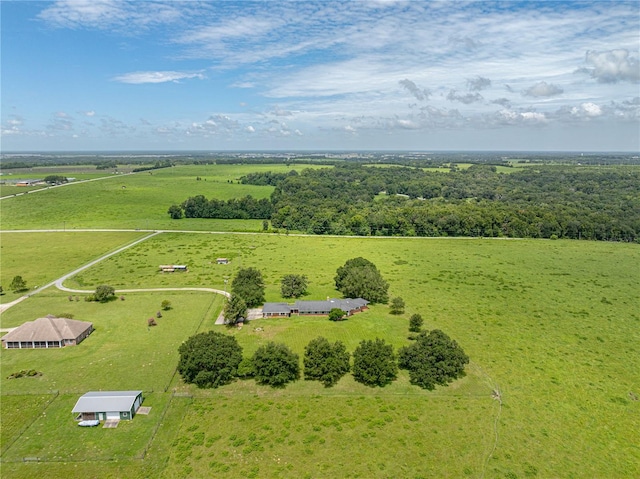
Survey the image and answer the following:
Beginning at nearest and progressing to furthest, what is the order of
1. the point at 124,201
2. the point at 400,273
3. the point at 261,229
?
1. the point at 400,273
2. the point at 261,229
3. the point at 124,201

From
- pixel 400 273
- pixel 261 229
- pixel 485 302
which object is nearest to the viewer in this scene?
pixel 485 302

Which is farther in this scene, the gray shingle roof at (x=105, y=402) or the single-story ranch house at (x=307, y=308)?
the single-story ranch house at (x=307, y=308)

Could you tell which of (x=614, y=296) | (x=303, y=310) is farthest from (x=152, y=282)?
(x=614, y=296)

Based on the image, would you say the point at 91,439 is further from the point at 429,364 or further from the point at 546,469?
the point at 546,469

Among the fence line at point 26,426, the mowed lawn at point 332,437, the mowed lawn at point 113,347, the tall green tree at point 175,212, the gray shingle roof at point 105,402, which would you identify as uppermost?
the tall green tree at point 175,212

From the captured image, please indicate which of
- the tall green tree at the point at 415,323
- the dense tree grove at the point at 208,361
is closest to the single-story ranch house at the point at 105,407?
the dense tree grove at the point at 208,361

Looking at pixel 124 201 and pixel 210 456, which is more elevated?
pixel 124 201

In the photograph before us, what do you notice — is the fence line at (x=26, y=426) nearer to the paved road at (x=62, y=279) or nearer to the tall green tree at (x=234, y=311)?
the tall green tree at (x=234, y=311)

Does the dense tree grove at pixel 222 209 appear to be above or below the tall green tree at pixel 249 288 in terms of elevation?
above
